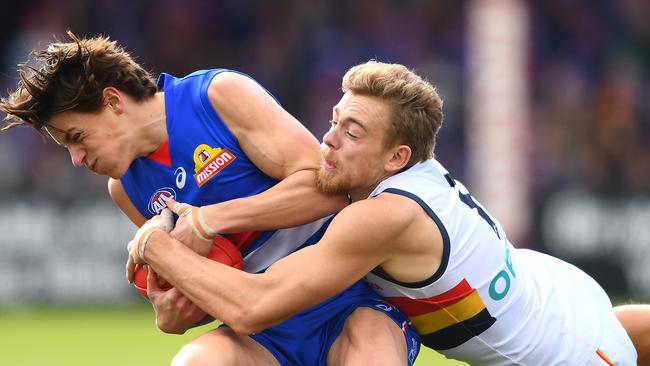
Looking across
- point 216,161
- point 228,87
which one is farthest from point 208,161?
point 228,87

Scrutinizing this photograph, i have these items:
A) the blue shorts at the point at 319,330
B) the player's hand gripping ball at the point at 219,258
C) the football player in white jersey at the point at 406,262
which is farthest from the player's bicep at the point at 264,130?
the blue shorts at the point at 319,330

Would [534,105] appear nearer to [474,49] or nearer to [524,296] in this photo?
[474,49]

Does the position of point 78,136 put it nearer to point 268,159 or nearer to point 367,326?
point 268,159

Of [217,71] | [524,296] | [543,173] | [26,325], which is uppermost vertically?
[217,71]

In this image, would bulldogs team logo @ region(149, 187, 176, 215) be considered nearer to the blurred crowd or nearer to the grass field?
the grass field

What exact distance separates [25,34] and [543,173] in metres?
6.75

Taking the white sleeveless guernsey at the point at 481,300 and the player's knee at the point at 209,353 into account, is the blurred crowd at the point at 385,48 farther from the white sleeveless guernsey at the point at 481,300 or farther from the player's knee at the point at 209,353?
the player's knee at the point at 209,353

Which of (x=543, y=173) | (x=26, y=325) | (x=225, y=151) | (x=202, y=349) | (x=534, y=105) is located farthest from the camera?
(x=534, y=105)

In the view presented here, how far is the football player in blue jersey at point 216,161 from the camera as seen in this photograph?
17.1 ft

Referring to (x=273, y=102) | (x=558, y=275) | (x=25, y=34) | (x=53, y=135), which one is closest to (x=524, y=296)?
(x=558, y=275)

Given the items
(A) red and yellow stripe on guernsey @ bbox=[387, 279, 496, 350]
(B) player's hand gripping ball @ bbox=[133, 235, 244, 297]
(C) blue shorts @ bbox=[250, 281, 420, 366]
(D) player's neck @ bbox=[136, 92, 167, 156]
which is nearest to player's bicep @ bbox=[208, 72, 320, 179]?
(D) player's neck @ bbox=[136, 92, 167, 156]

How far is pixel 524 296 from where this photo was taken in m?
5.44

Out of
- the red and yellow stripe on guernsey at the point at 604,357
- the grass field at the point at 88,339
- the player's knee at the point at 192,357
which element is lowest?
the grass field at the point at 88,339

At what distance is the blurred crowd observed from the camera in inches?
578
